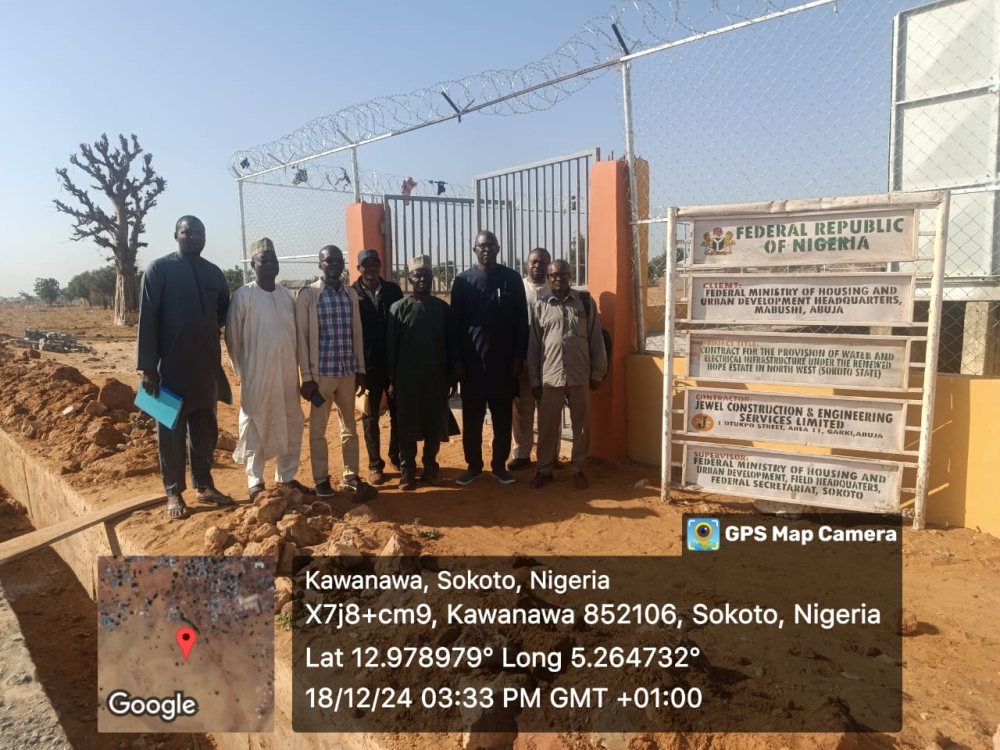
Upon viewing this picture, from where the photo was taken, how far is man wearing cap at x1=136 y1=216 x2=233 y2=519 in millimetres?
4504

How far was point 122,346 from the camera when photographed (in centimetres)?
1758

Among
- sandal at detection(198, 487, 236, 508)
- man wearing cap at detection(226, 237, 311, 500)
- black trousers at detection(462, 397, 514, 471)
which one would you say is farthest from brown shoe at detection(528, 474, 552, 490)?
sandal at detection(198, 487, 236, 508)

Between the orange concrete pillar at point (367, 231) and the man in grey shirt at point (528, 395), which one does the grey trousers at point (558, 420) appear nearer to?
the man in grey shirt at point (528, 395)

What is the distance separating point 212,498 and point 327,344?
55.1 inches

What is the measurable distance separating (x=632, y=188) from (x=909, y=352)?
242 centimetres

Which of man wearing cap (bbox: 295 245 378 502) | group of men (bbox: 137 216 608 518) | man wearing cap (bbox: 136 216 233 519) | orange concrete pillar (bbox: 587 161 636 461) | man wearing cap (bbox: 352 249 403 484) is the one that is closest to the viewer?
man wearing cap (bbox: 136 216 233 519)

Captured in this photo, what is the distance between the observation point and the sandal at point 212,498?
16.2 feet

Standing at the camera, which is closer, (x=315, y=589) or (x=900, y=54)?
(x=315, y=589)

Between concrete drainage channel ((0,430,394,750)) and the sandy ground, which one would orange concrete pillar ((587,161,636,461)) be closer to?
the sandy ground

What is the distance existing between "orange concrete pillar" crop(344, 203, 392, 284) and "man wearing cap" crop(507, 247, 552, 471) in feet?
8.99

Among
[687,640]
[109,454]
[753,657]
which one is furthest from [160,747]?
[109,454]

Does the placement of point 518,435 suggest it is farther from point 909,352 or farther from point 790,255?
point 909,352

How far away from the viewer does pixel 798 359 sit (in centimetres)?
454

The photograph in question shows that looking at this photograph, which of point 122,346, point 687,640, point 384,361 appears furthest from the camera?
point 122,346
